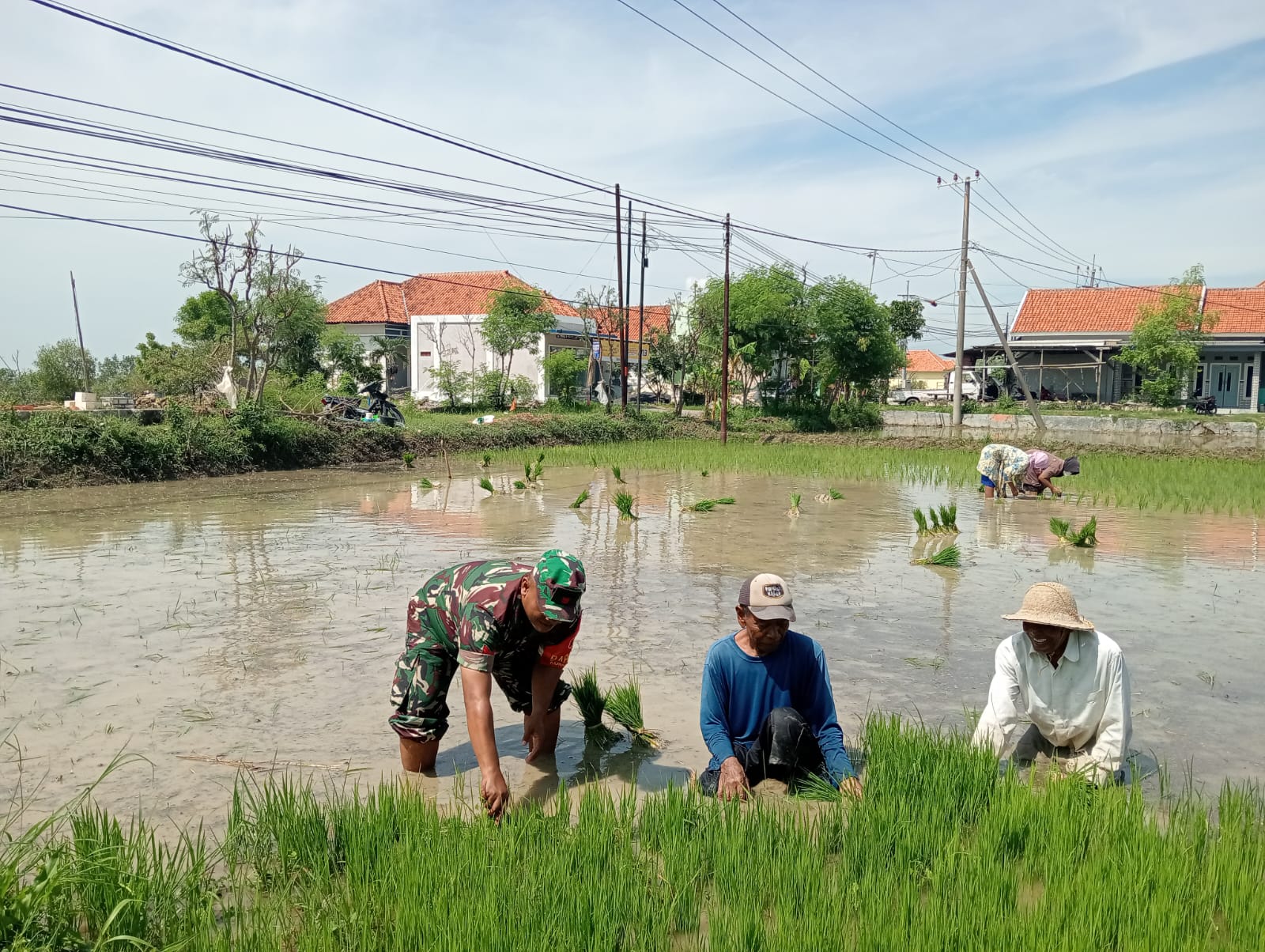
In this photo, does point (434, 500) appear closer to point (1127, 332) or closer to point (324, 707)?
point (324, 707)

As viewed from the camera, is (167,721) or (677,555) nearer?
(167,721)

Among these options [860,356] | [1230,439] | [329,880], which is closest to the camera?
[329,880]

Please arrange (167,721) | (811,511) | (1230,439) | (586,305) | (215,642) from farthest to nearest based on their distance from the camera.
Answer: (586,305), (1230,439), (811,511), (215,642), (167,721)

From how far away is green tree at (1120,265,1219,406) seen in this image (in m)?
28.8

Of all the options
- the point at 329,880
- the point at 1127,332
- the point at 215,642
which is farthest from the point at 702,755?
the point at 1127,332

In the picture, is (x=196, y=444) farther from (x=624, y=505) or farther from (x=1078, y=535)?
(x=1078, y=535)

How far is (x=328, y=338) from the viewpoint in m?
31.4

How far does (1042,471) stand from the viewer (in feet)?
44.3

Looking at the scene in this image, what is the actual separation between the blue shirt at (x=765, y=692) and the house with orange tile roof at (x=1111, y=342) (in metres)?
31.0

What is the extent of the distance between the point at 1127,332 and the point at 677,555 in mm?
30755

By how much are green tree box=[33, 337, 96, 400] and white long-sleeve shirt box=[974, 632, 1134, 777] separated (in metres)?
30.6

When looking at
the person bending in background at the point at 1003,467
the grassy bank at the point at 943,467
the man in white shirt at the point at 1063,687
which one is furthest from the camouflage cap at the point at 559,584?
the person bending in background at the point at 1003,467

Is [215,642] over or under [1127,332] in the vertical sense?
under

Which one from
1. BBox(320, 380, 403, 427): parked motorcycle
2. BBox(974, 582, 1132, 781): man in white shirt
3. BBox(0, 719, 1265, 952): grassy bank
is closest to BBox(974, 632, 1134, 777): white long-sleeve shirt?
BBox(974, 582, 1132, 781): man in white shirt
